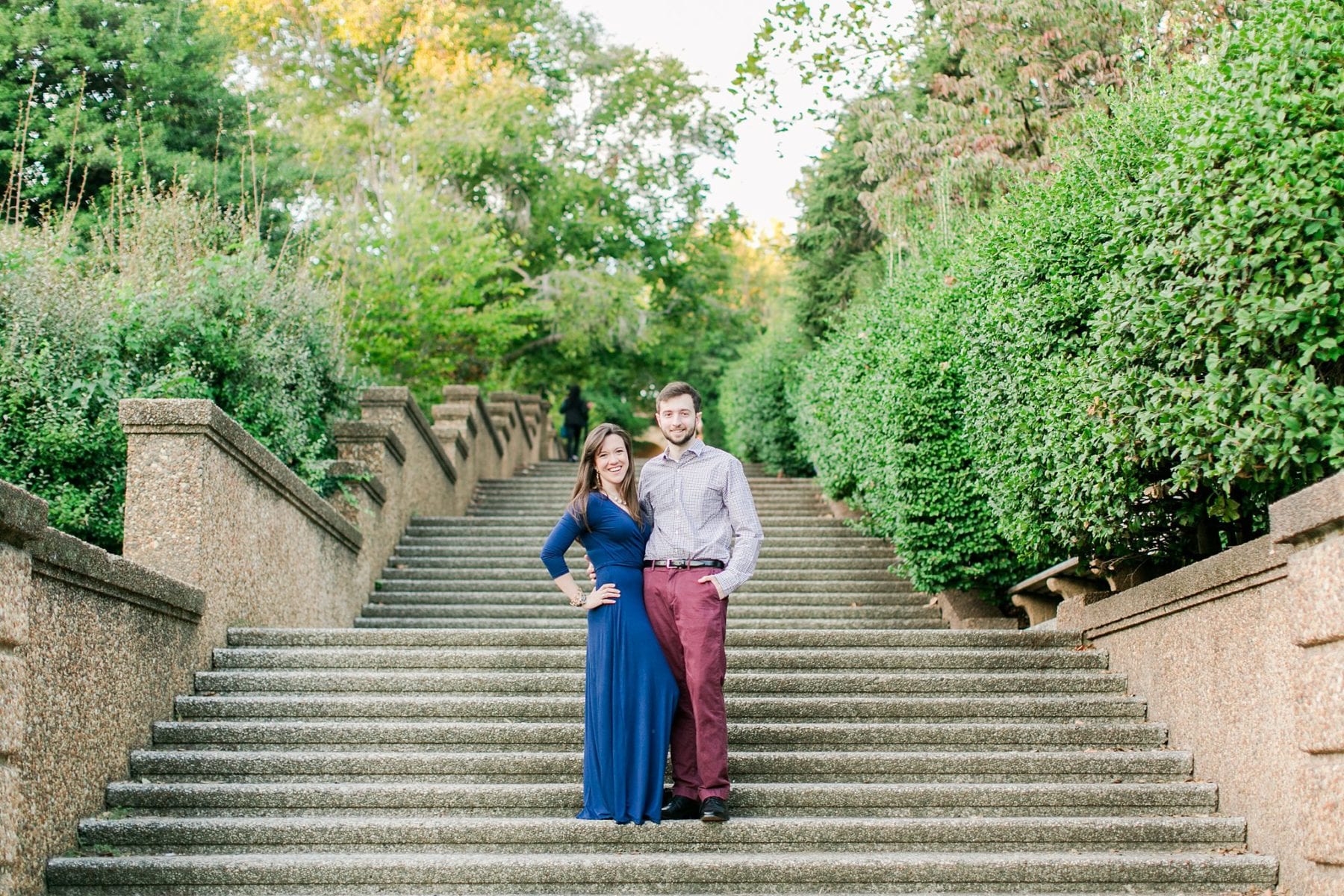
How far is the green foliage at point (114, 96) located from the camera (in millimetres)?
15492

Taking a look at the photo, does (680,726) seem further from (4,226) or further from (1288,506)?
(4,226)

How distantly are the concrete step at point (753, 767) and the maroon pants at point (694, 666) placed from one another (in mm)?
783

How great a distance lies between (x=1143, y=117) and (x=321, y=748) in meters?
6.04

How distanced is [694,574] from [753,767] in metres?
1.40

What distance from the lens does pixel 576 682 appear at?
7.73 m

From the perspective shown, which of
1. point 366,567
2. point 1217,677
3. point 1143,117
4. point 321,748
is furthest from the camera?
point 366,567

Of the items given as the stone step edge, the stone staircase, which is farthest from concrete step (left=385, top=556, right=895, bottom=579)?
the stone step edge

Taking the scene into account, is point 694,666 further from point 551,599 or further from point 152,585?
point 551,599

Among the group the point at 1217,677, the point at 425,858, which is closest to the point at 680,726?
the point at 425,858

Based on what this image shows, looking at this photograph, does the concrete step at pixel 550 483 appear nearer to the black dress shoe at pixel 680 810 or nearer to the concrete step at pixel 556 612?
the concrete step at pixel 556 612

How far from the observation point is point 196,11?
712 inches

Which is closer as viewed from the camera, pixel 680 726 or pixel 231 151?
pixel 680 726

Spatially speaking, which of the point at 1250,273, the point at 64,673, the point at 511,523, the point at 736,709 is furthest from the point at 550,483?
the point at 1250,273

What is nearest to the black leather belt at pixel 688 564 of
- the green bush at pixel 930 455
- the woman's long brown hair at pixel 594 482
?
the woman's long brown hair at pixel 594 482
